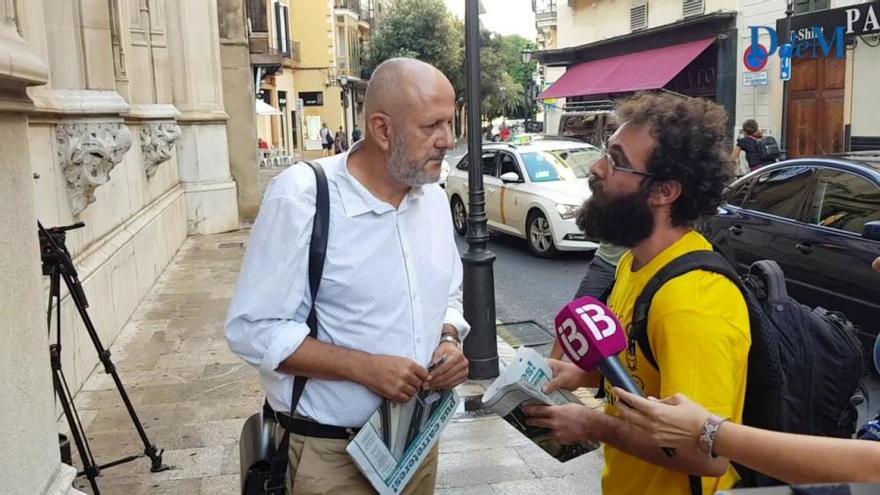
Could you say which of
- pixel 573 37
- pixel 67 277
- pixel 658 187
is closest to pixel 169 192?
pixel 67 277

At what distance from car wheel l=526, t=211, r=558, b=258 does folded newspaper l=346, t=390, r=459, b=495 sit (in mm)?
9024

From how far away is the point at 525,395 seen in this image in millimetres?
2016

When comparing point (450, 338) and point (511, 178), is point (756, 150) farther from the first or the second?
point (450, 338)

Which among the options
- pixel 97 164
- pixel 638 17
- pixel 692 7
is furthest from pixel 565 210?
pixel 638 17

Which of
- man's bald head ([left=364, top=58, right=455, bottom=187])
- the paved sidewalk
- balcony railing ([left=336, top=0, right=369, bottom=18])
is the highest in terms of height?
balcony railing ([left=336, top=0, right=369, bottom=18])

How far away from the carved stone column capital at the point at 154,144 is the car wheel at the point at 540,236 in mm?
5153

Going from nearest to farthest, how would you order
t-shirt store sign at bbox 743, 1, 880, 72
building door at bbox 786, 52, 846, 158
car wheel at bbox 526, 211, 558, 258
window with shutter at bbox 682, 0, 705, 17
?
car wheel at bbox 526, 211, 558, 258
t-shirt store sign at bbox 743, 1, 880, 72
building door at bbox 786, 52, 846, 158
window with shutter at bbox 682, 0, 705, 17

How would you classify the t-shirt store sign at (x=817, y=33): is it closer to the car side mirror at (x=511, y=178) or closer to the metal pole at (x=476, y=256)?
the car side mirror at (x=511, y=178)

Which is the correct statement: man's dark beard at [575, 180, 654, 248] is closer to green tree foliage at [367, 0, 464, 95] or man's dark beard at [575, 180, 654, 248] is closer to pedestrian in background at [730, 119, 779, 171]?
pedestrian in background at [730, 119, 779, 171]

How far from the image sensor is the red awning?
2291 centimetres

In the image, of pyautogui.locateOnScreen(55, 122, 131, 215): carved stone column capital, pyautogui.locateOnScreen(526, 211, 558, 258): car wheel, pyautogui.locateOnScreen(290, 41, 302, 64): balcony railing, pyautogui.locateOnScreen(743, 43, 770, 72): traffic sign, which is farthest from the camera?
pyautogui.locateOnScreen(290, 41, 302, 64): balcony railing

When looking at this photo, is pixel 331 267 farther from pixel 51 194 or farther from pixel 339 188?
pixel 51 194

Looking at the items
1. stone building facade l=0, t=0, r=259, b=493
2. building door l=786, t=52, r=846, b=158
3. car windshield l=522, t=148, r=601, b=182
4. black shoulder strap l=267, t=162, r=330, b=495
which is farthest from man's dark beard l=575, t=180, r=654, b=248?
building door l=786, t=52, r=846, b=158

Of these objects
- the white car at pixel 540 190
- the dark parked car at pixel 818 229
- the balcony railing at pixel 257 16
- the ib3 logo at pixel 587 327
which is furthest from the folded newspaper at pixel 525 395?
the balcony railing at pixel 257 16
